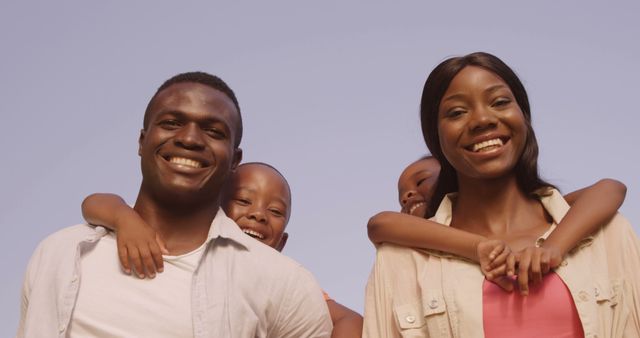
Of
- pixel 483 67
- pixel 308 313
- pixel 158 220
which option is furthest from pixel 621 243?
pixel 158 220

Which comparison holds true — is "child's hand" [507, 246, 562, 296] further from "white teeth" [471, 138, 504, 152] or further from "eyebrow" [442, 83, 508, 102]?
"eyebrow" [442, 83, 508, 102]

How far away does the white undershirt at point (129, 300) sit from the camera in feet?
15.4

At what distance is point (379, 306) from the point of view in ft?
16.1

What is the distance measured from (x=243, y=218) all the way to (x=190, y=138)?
1313 mm

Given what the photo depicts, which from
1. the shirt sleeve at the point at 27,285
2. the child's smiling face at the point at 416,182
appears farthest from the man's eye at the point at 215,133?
the child's smiling face at the point at 416,182

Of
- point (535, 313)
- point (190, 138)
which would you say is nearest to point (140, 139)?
point (190, 138)

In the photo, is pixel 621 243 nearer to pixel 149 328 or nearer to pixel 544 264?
pixel 544 264

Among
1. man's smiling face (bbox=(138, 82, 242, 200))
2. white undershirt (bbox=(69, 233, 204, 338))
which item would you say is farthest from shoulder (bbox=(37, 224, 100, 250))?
man's smiling face (bbox=(138, 82, 242, 200))

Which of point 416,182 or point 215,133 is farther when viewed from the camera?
point 416,182

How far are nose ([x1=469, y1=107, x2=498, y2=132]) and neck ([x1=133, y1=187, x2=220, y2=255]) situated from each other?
5.84 ft

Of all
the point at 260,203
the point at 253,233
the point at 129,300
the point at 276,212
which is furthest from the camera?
the point at 276,212

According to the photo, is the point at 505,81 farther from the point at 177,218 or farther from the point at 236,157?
the point at 177,218

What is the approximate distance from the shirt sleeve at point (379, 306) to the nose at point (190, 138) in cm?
135

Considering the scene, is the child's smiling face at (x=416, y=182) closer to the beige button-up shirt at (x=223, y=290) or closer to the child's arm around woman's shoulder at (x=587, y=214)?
the beige button-up shirt at (x=223, y=290)
